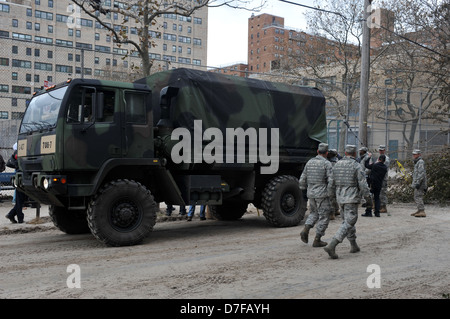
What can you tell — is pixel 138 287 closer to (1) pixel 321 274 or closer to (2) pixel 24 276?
(2) pixel 24 276

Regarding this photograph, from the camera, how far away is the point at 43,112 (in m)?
8.68

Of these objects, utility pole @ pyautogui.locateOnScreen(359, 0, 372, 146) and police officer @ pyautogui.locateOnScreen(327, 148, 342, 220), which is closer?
police officer @ pyautogui.locateOnScreen(327, 148, 342, 220)

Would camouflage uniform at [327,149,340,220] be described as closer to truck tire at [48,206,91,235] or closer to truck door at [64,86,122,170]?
truck door at [64,86,122,170]

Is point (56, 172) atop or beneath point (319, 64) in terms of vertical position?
beneath

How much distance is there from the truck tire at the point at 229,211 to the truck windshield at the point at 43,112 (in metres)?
5.28

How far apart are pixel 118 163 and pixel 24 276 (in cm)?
266

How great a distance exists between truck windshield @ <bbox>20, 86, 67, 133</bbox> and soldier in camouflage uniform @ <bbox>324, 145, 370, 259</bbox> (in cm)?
498

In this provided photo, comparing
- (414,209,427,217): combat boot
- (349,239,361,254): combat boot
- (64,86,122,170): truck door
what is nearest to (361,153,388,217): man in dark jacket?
(414,209,427,217): combat boot

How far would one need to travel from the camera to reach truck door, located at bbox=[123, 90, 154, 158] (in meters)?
8.66

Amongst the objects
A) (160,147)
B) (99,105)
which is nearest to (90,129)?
(99,105)

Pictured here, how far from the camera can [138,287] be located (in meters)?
5.84

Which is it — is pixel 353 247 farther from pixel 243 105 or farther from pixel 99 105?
pixel 99 105
